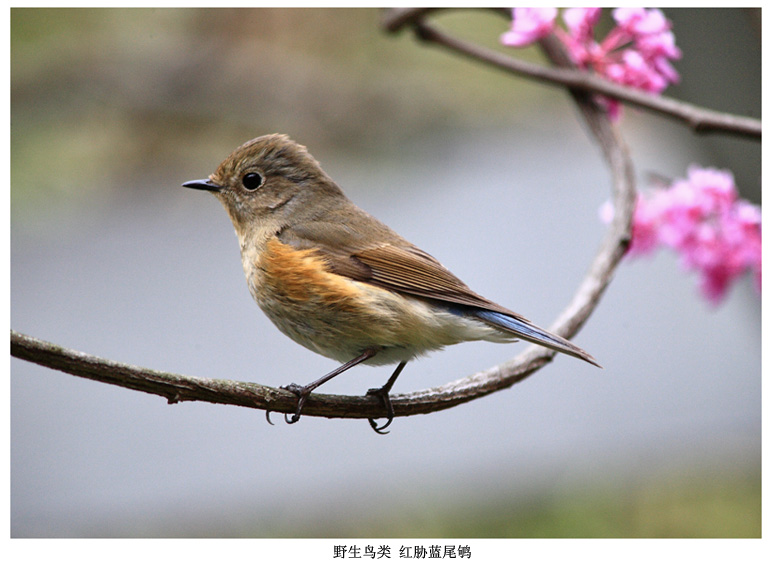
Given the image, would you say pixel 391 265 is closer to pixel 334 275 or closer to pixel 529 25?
pixel 334 275

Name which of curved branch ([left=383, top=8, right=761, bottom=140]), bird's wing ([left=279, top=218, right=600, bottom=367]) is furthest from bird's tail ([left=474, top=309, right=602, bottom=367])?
curved branch ([left=383, top=8, right=761, bottom=140])

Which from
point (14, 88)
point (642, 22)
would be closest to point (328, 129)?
point (14, 88)

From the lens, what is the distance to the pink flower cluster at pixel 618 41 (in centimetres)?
267

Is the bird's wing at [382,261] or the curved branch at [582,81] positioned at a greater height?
the curved branch at [582,81]

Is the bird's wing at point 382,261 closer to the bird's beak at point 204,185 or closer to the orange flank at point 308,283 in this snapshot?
the orange flank at point 308,283

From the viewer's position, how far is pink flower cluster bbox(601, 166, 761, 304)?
2.76m

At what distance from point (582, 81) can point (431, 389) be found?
1.45 m

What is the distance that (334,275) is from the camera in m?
2.19

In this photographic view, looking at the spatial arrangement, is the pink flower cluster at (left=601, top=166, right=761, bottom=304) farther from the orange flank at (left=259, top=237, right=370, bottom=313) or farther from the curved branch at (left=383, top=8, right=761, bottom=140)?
the orange flank at (left=259, top=237, right=370, bottom=313)

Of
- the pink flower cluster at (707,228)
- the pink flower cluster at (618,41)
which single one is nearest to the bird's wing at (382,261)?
the pink flower cluster at (707,228)

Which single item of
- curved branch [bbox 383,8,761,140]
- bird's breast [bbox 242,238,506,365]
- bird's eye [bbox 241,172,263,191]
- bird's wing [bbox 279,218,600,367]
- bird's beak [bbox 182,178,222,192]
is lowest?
bird's breast [bbox 242,238,506,365]

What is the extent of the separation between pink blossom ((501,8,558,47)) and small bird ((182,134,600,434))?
0.89m
